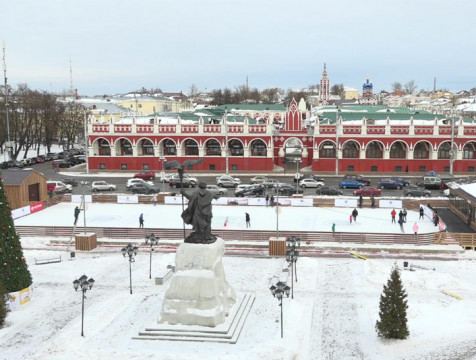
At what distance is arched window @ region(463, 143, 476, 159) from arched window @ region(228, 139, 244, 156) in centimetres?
2719

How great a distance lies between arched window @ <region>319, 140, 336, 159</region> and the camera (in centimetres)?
6169

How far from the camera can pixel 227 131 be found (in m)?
61.7

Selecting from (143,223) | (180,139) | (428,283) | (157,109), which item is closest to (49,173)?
(180,139)

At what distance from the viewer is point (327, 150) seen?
203 ft

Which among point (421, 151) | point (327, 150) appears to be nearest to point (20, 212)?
point (327, 150)

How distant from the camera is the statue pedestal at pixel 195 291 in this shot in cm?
1855

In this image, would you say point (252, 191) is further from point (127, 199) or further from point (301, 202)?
point (127, 199)

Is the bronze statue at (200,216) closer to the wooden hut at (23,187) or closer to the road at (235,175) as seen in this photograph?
the wooden hut at (23,187)

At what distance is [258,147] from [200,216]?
148 ft

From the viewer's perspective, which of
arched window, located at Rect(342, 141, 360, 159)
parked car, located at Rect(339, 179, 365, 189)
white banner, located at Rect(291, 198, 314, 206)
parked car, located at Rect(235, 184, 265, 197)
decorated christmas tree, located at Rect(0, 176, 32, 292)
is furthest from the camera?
arched window, located at Rect(342, 141, 360, 159)

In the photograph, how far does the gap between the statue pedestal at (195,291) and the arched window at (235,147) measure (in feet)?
148

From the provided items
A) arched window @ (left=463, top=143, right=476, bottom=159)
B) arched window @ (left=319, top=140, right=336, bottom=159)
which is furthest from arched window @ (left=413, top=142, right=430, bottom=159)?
arched window @ (left=319, top=140, right=336, bottom=159)

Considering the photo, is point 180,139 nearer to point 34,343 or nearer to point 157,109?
point 34,343

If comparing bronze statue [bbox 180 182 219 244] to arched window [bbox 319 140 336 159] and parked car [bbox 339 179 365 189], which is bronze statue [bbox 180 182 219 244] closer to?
parked car [bbox 339 179 365 189]
